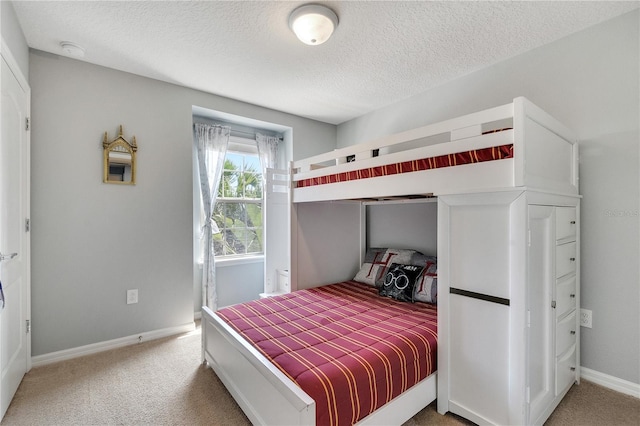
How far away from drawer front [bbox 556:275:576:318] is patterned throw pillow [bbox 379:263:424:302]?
3.35 feet

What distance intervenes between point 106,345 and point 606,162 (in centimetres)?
411

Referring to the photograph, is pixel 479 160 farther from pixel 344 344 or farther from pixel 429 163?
pixel 344 344

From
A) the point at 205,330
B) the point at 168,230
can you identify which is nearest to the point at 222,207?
the point at 168,230

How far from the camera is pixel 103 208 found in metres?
2.62

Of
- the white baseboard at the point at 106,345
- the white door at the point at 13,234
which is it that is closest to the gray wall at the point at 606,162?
the white baseboard at the point at 106,345

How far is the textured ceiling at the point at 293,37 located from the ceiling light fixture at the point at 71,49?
4cm

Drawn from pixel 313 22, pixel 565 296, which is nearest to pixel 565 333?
pixel 565 296

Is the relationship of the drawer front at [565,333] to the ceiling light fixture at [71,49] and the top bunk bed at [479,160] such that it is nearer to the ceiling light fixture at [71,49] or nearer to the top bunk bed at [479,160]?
the top bunk bed at [479,160]

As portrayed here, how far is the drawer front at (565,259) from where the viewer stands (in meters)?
1.80

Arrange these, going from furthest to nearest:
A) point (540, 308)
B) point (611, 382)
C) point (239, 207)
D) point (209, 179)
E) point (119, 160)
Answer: point (239, 207) < point (209, 179) < point (119, 160) < point (611, 382) < point (540, 308)

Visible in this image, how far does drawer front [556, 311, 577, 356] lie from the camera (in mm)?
1805

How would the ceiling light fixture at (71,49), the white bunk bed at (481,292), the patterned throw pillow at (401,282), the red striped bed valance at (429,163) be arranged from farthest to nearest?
1. the patterned throw pillow at (401,282)
2. the ceiling light fixture at (71,49)
3. the red striped bed valance at (429,163)
4. the white bunk bed at (481,292)

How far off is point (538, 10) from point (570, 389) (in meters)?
2.48

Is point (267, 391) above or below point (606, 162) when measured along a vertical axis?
below
